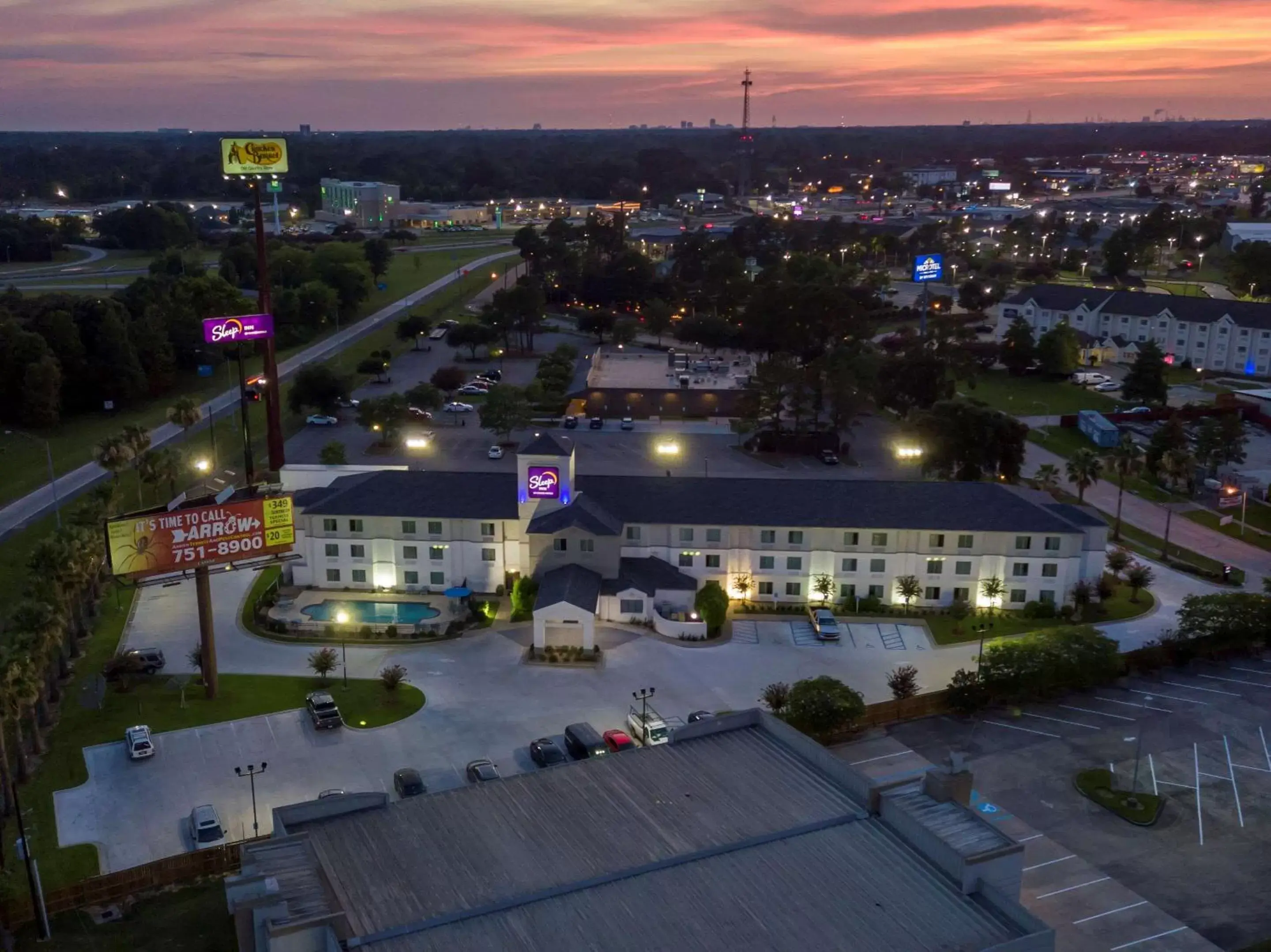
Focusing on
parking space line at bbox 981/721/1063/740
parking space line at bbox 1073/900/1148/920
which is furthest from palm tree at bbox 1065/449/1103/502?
parking space line at bbox 1073/900/1148/920

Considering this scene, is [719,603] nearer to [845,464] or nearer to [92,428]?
[845,464]

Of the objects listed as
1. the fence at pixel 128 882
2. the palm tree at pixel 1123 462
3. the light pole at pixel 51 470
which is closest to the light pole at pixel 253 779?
the fence at pixel 128 882

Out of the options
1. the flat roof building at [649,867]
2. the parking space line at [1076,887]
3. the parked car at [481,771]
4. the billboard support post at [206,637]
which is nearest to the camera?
the flat roof building at [649,867]

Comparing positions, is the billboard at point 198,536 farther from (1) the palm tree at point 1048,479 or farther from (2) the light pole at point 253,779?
(1) the palm tree at point 1048,479

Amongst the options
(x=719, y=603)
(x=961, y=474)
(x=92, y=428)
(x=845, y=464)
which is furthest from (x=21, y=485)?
(x=961, y=474)

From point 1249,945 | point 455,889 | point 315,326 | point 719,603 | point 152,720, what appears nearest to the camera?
point 455,889

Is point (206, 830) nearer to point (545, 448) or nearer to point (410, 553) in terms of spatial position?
point (410, 553)

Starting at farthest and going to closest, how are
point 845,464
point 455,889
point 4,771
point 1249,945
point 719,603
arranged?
point 845,464 < point 719,603 < point 4,771 < point 1249,945 < point 455,889

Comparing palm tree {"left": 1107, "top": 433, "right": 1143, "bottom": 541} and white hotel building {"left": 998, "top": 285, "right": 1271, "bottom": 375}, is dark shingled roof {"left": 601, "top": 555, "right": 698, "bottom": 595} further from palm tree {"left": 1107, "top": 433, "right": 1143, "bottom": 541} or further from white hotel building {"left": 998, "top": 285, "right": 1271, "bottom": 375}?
white hotel building {"left": 998, "top": 285, "right": 1271, "bottom": 375}
